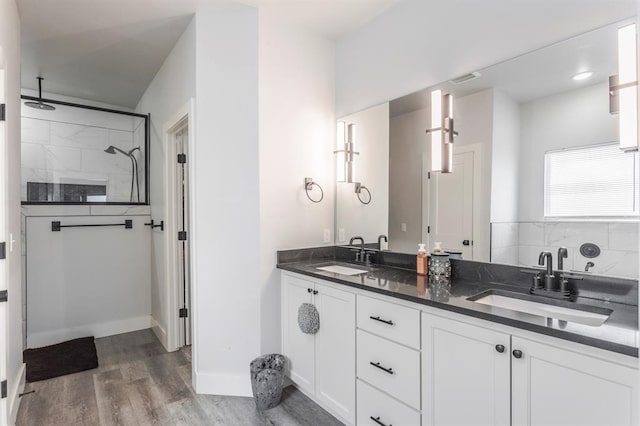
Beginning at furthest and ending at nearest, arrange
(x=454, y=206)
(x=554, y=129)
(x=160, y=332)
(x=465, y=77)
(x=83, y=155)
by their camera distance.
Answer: (x=83, y=155), (x=160, y=332), (x=454, y=206), (x=465, y=77), (x=554, y=129)

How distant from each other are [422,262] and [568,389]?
1039 millimetres

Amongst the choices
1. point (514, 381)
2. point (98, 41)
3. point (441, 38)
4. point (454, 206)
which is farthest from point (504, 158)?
point (98, 41)

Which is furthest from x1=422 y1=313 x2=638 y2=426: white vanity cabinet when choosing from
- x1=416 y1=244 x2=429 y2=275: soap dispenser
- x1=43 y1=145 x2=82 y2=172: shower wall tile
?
x1=43 y1=145 x2=82 y2=172: shower wall tile

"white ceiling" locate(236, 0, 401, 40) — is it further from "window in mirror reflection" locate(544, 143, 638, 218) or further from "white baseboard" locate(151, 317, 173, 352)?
"white baseboard" locate(151, 317, 173, 352)

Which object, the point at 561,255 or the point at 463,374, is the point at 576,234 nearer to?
the point at 561,255

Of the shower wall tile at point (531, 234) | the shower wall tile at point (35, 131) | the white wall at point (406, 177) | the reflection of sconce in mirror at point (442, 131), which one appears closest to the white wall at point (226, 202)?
the white wall at point (406, 177)

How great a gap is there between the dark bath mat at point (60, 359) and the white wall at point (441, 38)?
3067 millimetres

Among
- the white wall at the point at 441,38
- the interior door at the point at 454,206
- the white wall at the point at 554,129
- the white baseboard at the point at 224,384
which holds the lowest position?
the white baseboard at the point at 224,384

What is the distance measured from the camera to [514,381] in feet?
4.12

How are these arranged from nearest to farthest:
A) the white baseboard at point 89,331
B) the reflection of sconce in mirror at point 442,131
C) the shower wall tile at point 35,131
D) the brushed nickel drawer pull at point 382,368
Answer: the brushed nickel drawer pull at point 382,368, the reflection of sconce in mirror at point 442,131, the white baseboard at point 89,331, the shower wall tile at point 35,131

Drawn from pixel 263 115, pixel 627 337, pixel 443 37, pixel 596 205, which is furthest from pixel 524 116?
pixel 263 115

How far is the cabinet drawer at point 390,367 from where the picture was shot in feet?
5.22

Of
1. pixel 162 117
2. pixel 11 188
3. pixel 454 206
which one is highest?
pixel 162 117

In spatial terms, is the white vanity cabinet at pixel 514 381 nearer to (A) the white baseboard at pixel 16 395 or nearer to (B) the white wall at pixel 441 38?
(B) the white wall at pixel 441 38
